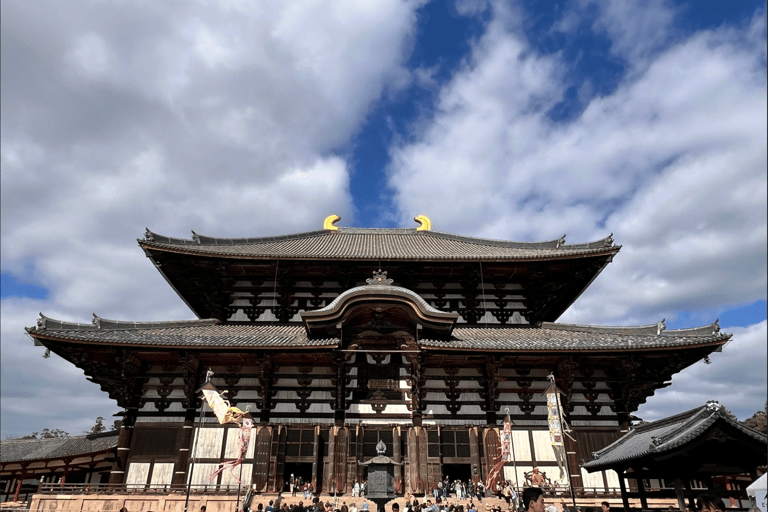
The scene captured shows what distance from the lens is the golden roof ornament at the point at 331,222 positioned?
3078cm

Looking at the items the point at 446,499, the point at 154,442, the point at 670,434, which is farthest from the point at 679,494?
the point at 154,442

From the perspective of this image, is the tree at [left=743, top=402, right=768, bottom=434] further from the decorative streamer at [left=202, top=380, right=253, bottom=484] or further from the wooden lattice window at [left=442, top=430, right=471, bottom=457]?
the decorative streamer at [left=202, top=380, right=253, bottom=484]

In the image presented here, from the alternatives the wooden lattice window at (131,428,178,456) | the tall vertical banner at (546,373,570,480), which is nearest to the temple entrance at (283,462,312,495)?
the wooden lattice window at (131,428,178,456)

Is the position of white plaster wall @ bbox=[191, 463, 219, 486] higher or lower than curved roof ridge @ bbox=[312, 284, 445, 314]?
lower

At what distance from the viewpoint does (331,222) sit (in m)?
31.1

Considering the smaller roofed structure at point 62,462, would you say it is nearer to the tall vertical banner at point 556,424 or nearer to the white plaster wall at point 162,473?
the white plaster wall at point 162,473

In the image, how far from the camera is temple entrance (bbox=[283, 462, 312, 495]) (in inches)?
751

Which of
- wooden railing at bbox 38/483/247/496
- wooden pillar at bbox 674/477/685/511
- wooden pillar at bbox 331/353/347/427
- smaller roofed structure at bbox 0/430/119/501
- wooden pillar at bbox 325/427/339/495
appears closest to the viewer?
wooden pillar at bbox 674/477/685/511

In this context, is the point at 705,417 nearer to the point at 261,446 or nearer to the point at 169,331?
the point at 261,446

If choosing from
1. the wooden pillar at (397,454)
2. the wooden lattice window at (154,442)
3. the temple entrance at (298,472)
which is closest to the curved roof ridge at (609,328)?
the wooden pillar at (397,454)

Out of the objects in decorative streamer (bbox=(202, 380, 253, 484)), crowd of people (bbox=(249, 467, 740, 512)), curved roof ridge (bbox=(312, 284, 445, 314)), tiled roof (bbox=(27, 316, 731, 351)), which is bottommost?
crowd of people (bbox=(249, 467, 740, 512))

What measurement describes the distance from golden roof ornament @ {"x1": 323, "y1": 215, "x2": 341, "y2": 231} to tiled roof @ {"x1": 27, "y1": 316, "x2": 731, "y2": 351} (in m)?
9.86

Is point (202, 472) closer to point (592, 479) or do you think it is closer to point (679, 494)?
point (592, 479)

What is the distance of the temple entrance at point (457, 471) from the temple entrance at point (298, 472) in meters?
5.93
